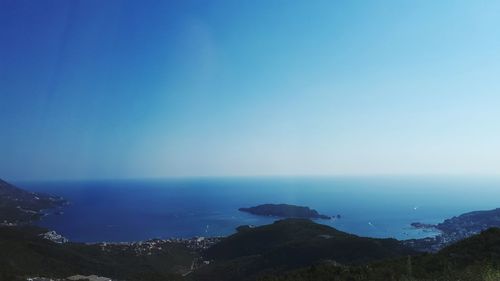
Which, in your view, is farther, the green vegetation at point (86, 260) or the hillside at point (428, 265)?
the green vegetation at point (86, 260)

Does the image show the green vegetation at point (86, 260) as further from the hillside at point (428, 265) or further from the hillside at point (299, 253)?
the hillside at point (428, 265)

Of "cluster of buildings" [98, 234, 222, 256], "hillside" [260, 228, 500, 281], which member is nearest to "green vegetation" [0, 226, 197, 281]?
"cluster of buildings" [98, 234, 222, 256]

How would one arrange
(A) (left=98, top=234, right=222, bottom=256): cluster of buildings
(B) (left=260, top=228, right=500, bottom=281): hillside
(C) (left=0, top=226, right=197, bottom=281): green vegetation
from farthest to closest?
1. (A) (left=98, top=234, right=222, bottom=256): cluster of buildings
2. (C) (left=0, top=226, right=197, bottom=281): green vegetation
3. (B) (left=260, top=228, right=500, bottom=281): hillside

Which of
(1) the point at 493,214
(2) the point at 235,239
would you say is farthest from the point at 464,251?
(1) the point at 493,214

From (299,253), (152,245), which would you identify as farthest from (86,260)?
(299,253)

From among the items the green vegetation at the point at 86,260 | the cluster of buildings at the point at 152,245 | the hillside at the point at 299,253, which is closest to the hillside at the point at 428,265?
the hillside at the point at 299,253

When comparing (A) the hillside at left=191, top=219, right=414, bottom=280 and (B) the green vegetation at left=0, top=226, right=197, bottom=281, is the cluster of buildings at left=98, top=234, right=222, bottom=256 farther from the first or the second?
(A) the hillside at left=191, top=219, right=414, bottom=280

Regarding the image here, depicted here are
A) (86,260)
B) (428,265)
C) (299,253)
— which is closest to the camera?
(428,265)

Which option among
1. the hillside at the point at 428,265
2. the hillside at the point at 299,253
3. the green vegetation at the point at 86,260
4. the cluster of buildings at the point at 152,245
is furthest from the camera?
the cluster of buildings at the point at 152,245

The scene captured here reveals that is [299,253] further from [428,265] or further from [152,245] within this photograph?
[428,265]

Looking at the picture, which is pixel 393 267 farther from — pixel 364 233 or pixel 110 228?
pixel 110 228

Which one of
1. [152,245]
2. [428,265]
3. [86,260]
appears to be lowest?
[152,245]
